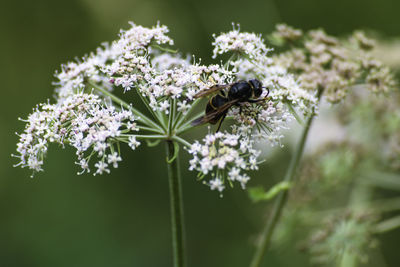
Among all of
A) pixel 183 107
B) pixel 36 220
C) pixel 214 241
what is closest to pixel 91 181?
pixel 36 220

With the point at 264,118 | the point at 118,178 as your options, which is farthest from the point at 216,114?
the point at 118,178

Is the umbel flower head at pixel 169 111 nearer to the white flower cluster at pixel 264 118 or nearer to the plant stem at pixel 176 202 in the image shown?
the white flower cluster at pixel 264 118

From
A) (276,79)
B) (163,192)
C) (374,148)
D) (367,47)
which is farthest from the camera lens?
(163,192)

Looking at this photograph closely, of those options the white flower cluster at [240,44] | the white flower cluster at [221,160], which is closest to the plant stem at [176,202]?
the white flower cluster at [221,160]

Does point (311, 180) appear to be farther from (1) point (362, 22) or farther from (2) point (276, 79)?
(1) point (362, 22)

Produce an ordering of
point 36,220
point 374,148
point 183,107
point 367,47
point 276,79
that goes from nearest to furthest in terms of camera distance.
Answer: point 183,107 < point 276,79 < point 367,47 < point 374,148 < point 36,220

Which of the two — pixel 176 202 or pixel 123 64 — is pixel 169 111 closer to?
pixel 123 64

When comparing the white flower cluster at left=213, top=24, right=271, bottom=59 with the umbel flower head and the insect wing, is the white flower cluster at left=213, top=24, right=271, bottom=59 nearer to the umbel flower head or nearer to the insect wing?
the umbel flower head

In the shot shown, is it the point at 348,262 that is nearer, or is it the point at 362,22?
the point at 348,262
